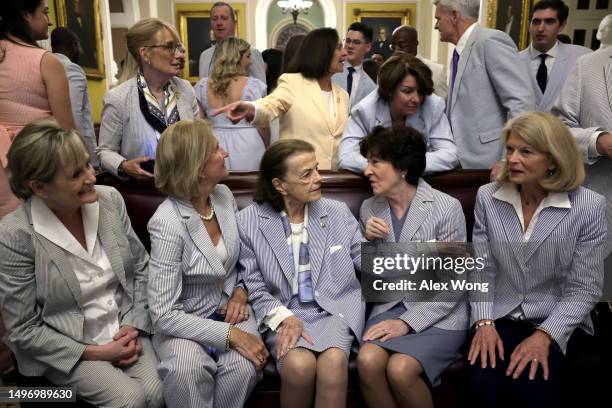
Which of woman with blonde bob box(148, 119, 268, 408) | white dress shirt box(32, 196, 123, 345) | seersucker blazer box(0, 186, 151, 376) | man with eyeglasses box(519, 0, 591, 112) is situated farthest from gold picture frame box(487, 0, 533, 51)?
seersucker blazer box(0, 186, 151, 376)

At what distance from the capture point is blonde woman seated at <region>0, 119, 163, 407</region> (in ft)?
5.74

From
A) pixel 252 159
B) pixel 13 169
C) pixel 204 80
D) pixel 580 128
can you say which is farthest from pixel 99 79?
pixel 580 128

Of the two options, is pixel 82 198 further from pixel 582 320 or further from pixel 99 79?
pixel 99 79

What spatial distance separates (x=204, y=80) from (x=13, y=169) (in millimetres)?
1907

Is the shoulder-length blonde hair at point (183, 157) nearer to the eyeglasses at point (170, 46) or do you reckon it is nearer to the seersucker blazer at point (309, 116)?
the eyeglasses at point (170, 46)

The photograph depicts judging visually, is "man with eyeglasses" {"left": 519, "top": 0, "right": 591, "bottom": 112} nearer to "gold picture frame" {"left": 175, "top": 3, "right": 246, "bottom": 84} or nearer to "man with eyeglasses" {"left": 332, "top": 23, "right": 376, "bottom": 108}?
"man with eyeglasses" {"left": 332, "top": 23, "right": 376, "bottom": 108}

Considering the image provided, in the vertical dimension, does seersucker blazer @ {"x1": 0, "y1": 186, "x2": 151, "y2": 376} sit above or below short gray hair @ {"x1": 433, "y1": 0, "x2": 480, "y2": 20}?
below

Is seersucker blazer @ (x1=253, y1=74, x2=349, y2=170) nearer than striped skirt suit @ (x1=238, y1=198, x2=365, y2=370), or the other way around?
striped skirt suit @ (x1=238, y1=198, x2=365, y2=370)

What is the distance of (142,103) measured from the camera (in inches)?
100

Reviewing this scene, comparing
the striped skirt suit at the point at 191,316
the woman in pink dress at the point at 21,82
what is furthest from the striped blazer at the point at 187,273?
the woman in pink dress at the point at 21,82

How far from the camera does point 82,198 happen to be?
183 cm

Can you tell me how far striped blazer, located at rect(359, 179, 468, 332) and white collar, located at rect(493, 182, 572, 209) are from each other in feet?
0.65

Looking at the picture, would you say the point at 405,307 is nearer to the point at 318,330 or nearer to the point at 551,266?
the point at 318,330

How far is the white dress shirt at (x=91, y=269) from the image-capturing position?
1818 millimetres
